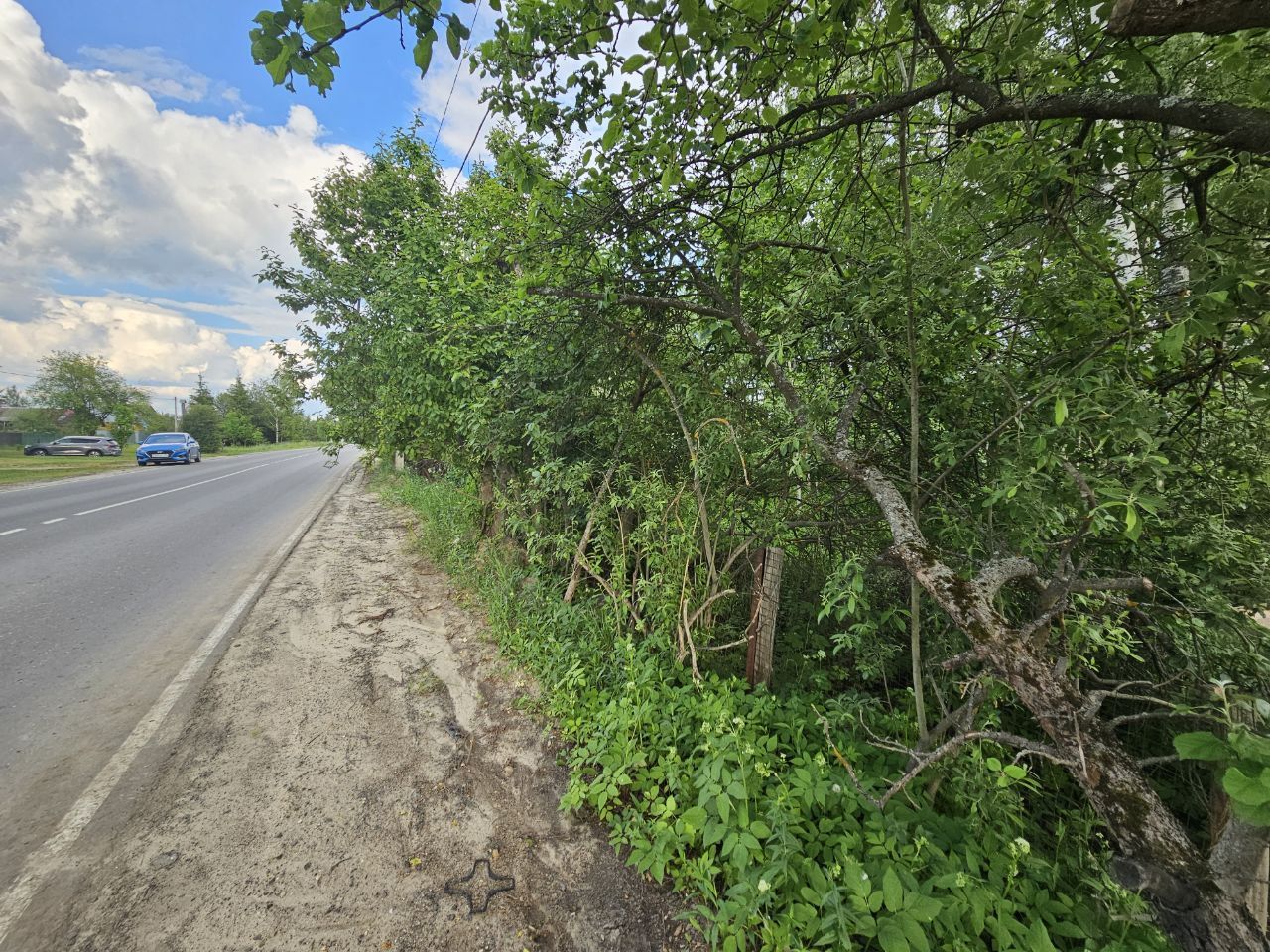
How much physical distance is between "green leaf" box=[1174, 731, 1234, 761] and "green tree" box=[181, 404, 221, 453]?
5249cm

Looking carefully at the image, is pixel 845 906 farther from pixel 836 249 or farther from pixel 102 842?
pixel 102 842

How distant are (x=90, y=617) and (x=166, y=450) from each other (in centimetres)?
2530

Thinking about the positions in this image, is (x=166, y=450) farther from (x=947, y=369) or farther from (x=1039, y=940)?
(x=1039, y=940)

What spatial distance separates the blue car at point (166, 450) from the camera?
22406 millimetres

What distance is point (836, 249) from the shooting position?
8.04ft

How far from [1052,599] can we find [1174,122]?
5.23ft

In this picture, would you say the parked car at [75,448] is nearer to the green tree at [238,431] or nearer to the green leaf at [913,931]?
the green tree at [238,431]

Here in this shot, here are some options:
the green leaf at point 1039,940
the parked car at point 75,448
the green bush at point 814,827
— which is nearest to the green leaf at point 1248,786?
the green bush at point 814,827

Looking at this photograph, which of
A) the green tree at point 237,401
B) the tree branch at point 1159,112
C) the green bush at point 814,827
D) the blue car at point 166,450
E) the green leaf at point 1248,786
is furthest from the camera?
the green tree at point 237,401

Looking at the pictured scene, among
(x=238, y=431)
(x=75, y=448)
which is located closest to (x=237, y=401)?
(x=238, y=431)

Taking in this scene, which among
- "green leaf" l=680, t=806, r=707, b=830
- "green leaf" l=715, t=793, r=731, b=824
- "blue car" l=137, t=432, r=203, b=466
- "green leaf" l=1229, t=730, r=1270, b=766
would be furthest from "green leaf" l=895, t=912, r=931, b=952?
"blue car" l=137, t=432, r=203, b=466

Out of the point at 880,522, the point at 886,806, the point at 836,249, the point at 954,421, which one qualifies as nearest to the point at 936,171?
the point at 836,249

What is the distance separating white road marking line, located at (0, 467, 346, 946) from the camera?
6.57 feet

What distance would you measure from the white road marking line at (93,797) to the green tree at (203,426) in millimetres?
47302
